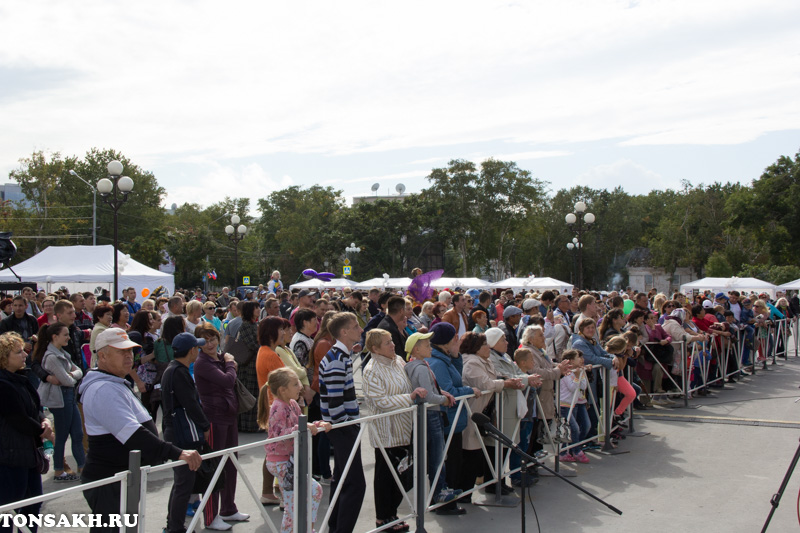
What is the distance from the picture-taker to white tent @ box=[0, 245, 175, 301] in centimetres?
2481

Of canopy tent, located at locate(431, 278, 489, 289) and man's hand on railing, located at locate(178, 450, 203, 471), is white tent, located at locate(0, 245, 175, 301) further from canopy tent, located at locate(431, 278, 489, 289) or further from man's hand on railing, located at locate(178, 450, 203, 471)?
man's hand on railing, located at locate(178, 450, 203, 471)

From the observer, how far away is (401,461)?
5324 mm

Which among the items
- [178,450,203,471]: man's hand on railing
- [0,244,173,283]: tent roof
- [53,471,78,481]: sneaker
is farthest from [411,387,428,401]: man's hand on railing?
[0,244,173,283]: tent roof

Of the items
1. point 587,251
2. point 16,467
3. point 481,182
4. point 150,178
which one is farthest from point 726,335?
point 150,178

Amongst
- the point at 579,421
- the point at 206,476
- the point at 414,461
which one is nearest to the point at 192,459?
the point at 206,476

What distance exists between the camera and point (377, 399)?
529cm

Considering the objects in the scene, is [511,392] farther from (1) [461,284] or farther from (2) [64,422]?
(1) [461,284]

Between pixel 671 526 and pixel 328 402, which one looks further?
pixel 671 526

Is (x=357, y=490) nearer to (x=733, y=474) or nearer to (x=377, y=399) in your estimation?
(x=377, y=399)

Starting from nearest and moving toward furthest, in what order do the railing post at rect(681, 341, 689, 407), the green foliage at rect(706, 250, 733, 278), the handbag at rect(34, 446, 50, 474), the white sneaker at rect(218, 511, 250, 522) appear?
the handbag at rect(34, 446, 50, 474) → the white sneaker at rect(218, 511, 250, 522) → the railing post at rect(681, 341, 689, 407) → the green foliage at rect(706, 250, 733, 278)

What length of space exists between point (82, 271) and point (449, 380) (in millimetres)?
23154

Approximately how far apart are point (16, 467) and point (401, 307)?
409cm

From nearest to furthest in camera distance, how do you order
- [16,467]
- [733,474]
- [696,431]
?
[16,467]
[733,474]
[696,431]

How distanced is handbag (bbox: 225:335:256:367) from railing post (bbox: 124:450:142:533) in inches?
190
